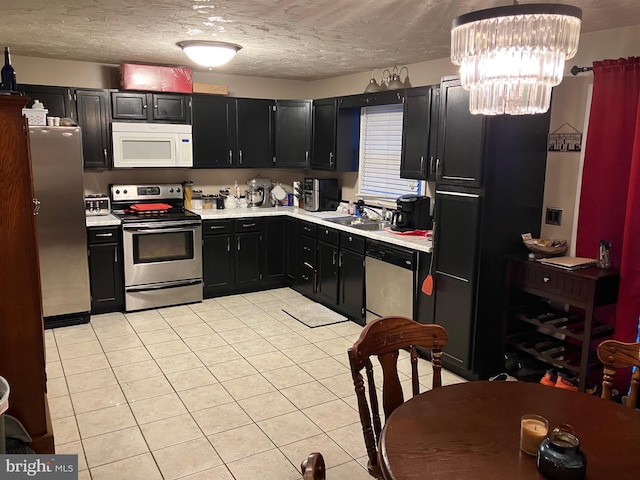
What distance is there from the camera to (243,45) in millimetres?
4184

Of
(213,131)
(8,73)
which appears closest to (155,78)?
(213,131)

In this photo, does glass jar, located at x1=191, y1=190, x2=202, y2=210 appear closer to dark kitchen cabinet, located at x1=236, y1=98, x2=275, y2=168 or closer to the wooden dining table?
dark kitchen cabinet, located at x1=236, y1=98, x2=275, y2=168

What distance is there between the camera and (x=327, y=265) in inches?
210

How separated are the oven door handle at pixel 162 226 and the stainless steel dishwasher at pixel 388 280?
6.19 feet

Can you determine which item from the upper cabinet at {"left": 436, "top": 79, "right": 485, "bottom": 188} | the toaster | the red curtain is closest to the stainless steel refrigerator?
the toaster

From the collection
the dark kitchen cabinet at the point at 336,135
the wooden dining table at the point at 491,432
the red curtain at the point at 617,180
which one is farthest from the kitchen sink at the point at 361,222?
the wooden dining table at the point at 491,432

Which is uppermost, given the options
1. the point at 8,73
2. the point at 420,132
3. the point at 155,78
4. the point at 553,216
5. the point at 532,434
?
the point at 155,78

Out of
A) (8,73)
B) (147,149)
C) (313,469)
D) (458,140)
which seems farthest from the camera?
(147,149)

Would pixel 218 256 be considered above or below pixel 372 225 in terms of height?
below

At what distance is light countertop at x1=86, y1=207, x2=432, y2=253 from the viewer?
4.23 m

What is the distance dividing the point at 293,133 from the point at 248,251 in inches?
58.0

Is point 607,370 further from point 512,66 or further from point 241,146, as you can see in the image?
point 241,146

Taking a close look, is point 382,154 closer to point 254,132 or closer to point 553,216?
point 254,132

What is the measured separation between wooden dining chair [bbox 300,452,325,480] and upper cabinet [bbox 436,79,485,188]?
262 centimetres
